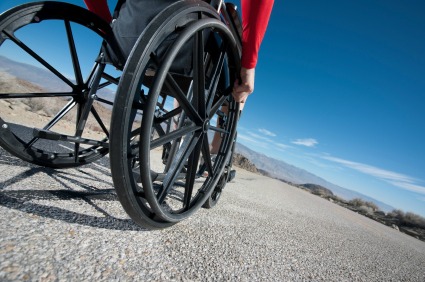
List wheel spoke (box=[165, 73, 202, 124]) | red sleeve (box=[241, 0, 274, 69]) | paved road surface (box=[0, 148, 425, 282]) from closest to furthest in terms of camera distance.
Answer: paved road surface (box=[0, 148, 425, 282]), wheel spoke (box=[165, 73, 202, 124]), red sleeve (box=[241, 0, 274, 69])

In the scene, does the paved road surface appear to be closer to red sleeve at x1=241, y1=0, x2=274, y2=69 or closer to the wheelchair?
the wheelchair

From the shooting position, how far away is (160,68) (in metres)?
0.87

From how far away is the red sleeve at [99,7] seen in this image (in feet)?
5.21

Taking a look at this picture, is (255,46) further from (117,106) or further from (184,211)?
(184,211)

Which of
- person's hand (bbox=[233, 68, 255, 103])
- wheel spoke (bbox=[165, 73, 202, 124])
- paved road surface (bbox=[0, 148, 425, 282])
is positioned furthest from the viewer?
person's hand (bbox=[233, 68, 255, 103])

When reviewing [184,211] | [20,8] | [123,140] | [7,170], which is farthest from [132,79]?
[7,170]

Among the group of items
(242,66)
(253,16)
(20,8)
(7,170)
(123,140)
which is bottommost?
(7,170)

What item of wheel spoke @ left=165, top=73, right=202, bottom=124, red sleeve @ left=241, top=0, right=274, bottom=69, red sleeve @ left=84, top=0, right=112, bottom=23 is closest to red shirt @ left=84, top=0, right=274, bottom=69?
red sleeve @ left=241, top=0, right=274, bottom=69

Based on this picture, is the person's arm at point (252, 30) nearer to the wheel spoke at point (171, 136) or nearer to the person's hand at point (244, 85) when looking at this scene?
the person's hand at point (244, 85)

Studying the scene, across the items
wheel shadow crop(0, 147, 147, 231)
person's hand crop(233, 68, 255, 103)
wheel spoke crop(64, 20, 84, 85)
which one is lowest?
wheel shadow crop(0, 147, 147, 231)

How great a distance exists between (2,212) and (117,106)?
714 millimetres

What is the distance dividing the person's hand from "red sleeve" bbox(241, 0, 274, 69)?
0.08 metres

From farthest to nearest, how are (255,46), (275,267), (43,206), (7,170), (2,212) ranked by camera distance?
(7,170) < (255,46) < (275,267) < (43,206) < (2,212)

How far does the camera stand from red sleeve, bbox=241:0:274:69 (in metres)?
1.30
